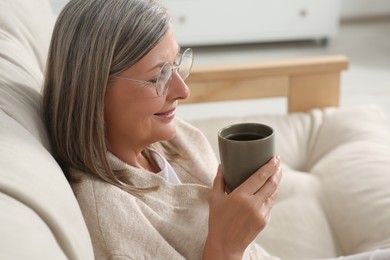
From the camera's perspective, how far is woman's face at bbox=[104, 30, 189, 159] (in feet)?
3.15

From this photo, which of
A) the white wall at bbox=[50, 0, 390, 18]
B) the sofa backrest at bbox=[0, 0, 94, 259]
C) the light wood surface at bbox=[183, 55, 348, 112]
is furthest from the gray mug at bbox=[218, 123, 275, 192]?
the white wall at bbox=[50, 0, 390, 18]

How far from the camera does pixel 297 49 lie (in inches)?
142

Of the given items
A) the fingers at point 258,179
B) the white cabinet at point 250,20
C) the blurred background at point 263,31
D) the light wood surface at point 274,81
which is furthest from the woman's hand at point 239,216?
the white cabinet at point 250,20

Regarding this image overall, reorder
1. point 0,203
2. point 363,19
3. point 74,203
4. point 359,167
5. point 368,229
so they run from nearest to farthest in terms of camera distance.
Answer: point 0,203
point 74,203
point 368,229
point 359,167
point 363,19

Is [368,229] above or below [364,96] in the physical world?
above

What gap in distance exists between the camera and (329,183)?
5.13ft

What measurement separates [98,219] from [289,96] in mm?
1042

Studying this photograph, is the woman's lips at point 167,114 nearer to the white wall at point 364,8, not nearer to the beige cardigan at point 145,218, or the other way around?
the beige cardigan at point 145,218

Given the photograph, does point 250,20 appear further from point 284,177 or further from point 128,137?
point 128,137

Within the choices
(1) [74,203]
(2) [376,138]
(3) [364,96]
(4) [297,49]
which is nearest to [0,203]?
(1) [74,203]

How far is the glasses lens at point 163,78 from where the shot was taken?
975 mm

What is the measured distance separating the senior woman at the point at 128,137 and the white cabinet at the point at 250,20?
2564 mm

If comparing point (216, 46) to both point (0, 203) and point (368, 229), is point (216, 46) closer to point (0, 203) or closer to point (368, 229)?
point (368, 229)

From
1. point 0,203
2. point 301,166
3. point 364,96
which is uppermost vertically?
point 0,203
